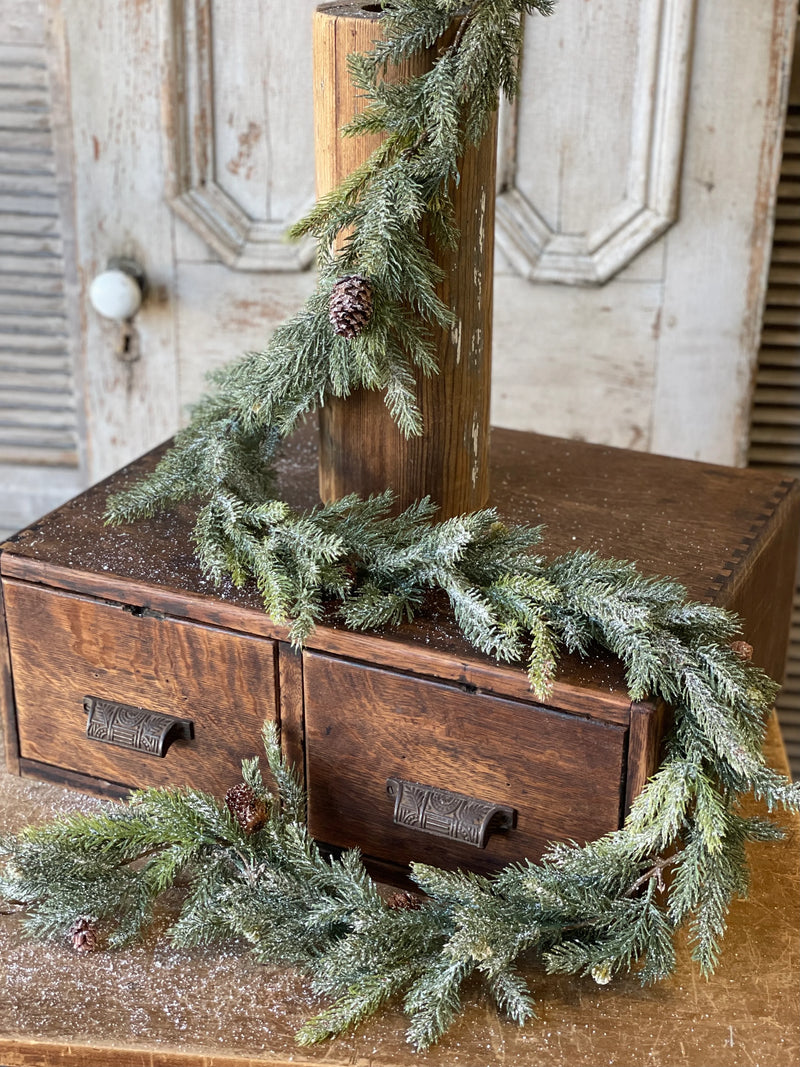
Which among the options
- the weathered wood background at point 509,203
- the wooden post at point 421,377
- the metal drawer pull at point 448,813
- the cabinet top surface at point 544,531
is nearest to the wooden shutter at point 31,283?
the weathered wood background at point 509,203

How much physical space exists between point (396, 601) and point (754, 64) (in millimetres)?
817

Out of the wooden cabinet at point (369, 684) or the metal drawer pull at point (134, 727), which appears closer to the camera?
the wooden cabinet at point (369, 684)

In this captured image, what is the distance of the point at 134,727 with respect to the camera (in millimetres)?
933

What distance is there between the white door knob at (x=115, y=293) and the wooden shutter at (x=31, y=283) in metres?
0.11

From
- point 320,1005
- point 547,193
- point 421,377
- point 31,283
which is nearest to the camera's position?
point 320,1005

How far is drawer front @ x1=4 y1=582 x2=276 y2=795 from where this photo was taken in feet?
2.95

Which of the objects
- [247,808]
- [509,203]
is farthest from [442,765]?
[509,203]

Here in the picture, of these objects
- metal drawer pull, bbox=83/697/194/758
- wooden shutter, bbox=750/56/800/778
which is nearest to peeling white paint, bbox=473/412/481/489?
metal drawer pull, bbox=83/697/194/758

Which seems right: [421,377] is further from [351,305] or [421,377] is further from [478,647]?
[478,647]

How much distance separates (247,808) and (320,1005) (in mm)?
144

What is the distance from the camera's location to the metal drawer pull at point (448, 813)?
831 mm

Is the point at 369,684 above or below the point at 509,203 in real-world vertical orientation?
below

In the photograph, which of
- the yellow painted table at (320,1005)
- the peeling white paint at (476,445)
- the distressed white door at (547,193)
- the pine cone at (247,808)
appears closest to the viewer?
the yellow painted table at (320,1005)

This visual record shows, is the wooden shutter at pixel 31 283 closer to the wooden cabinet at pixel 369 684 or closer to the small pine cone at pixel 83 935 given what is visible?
the wooden cabinet at pixel 369 684
